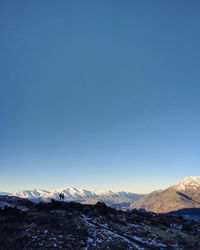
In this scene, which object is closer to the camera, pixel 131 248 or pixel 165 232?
pixel 131 248

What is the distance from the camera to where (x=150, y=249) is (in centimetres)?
3122

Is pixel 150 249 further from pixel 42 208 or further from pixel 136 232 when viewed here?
pixel 42 208

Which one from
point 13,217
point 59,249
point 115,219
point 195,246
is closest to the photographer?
point 59,249

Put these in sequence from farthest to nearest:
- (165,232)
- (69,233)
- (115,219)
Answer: (115,219), (165,232), (69,233)

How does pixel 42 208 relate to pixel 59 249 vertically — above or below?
above

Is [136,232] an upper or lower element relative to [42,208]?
lower

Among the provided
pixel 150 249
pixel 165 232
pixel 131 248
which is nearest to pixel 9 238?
pixel 131 248

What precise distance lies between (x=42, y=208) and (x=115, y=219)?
486 inches

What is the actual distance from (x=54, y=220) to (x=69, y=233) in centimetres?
493

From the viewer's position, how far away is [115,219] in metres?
44.6

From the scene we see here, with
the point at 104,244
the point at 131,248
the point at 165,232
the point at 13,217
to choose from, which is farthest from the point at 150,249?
the point at 13,217

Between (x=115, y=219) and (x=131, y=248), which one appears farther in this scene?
(x=115, y=219)

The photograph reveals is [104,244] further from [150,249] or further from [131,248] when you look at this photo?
[150,249]

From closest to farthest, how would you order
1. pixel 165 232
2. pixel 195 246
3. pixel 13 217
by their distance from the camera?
pixel 195 246 → pixel 13 217 → pixel 165 232
